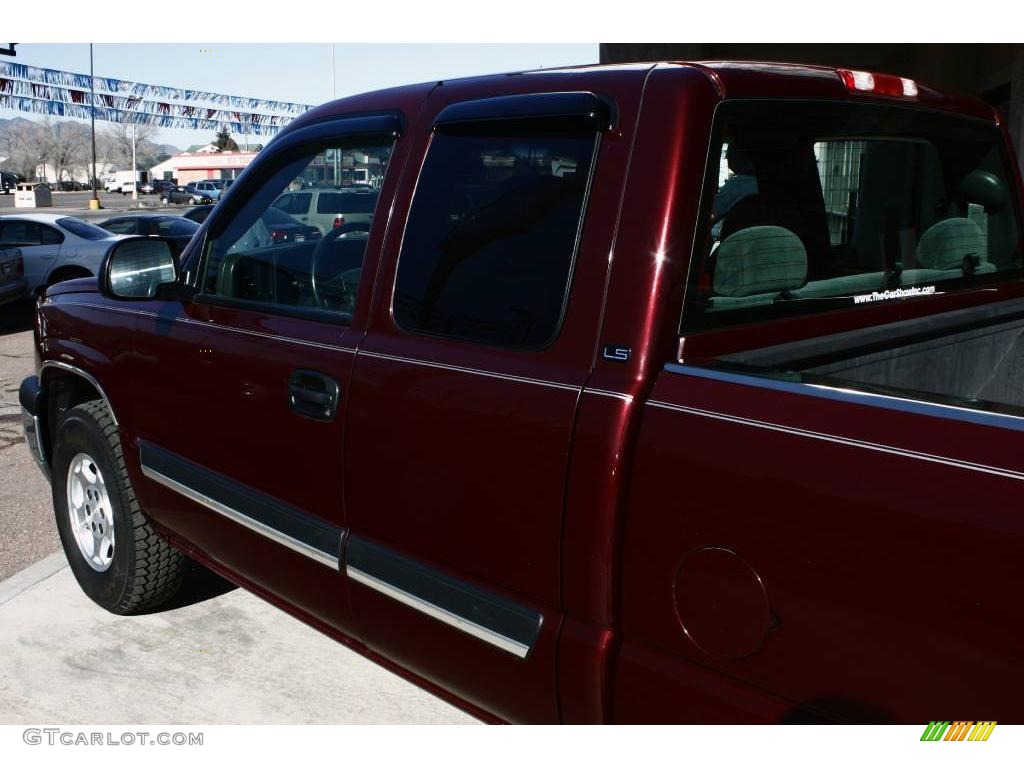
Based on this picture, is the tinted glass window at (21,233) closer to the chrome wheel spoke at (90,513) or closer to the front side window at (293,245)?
the chrome wheel spoke at (90,513)

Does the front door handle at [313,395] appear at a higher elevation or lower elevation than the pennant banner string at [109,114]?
lower

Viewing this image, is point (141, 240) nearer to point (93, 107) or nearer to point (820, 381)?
point (820, 381)

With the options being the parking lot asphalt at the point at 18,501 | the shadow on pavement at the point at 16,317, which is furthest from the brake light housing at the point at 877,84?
the shadow on pavement at the point at 16,317

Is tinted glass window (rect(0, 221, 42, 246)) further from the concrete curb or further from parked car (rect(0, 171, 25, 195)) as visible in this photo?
parked car (rect(0, 171, 25, 195))

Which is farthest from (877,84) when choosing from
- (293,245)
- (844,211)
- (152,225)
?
(152,225)

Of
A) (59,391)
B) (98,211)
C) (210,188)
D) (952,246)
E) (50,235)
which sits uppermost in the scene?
(210,188)

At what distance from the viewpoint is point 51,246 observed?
46.6 feet

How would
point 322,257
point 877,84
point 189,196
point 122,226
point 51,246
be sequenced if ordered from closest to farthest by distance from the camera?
point 877,84 → point 322,257 → point 51,246 → point 122,226 → point 189,196

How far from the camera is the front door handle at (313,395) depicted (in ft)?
8.29

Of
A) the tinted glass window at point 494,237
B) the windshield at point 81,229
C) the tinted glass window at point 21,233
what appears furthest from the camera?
the windshield at point 81,229

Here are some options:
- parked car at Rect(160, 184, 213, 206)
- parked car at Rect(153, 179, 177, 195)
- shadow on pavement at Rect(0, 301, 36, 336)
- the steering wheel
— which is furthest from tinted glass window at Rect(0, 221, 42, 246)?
parked car at Rect(153, 179, 177, 195)

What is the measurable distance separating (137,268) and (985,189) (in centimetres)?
291

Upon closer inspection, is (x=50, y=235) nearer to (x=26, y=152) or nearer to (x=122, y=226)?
(x=122, y=226)

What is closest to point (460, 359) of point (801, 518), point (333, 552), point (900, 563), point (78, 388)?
point (333, 552)
